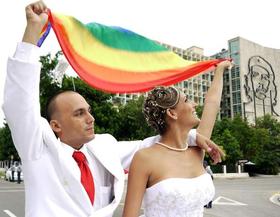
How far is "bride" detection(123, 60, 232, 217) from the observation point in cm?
265

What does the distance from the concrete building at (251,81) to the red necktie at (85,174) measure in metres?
87.0

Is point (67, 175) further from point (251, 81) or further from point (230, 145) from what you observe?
point (251, 81)

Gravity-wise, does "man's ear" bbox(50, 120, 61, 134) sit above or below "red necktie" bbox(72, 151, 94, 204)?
above

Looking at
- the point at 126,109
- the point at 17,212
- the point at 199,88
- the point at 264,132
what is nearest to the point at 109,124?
the point at 126,109

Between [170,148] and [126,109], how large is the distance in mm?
42533

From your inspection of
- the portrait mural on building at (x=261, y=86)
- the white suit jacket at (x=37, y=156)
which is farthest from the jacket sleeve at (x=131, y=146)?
the portrait mural on building at (x=261, y=86)

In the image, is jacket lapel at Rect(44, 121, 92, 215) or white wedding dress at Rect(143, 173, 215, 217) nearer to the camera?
jacket lapel at Rect(44, 121, 92, 215)

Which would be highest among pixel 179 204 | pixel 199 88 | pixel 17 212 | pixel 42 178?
pixel 199 88

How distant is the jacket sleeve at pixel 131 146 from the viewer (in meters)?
3.04

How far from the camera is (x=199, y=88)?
328 ft

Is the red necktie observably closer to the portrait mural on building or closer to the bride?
the bride

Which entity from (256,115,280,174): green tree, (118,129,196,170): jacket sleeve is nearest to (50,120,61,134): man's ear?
(118,129,196,170): jacket sleeve

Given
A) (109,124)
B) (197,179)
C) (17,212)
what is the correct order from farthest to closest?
(109,124), (17,212), (197,179)

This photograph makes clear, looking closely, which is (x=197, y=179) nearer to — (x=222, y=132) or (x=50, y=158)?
(x=50, y=158)
